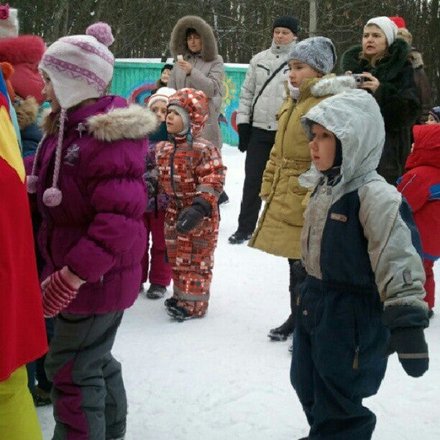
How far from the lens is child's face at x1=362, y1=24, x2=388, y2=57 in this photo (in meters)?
4.90

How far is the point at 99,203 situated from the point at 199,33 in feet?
14.6

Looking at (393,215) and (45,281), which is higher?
(393,215)

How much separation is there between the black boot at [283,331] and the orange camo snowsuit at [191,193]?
0.64 metres

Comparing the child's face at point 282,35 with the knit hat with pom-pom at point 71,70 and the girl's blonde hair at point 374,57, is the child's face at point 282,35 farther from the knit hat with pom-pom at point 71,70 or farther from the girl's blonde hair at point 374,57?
the knit hat with pom-pom at point 71,70

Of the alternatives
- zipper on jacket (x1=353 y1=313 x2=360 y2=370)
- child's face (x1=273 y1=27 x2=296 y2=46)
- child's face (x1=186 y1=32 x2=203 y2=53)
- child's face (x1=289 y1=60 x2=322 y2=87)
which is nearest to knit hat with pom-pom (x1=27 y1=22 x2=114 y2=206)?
zipper on jacket (x1=353 y1=313 x2=360 y2=370)

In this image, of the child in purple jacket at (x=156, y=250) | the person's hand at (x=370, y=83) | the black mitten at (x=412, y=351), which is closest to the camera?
the black mitten at (x=412, y=351)

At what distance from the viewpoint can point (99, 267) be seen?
A: 94.6 inches

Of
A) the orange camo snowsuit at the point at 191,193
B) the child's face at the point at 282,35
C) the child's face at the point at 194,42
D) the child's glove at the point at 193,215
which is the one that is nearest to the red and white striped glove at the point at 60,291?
the child's glove at the point at 193,215

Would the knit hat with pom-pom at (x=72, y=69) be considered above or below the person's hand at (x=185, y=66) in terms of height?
above

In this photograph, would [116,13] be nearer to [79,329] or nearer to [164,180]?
[164,180]

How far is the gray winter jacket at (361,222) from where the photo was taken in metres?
2.35

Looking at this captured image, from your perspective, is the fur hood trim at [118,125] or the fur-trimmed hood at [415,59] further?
the fur-trimmed hood at [415,59]

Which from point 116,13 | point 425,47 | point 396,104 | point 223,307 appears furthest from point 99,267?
→ point 116,13

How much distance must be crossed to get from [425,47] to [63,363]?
1497 cm
